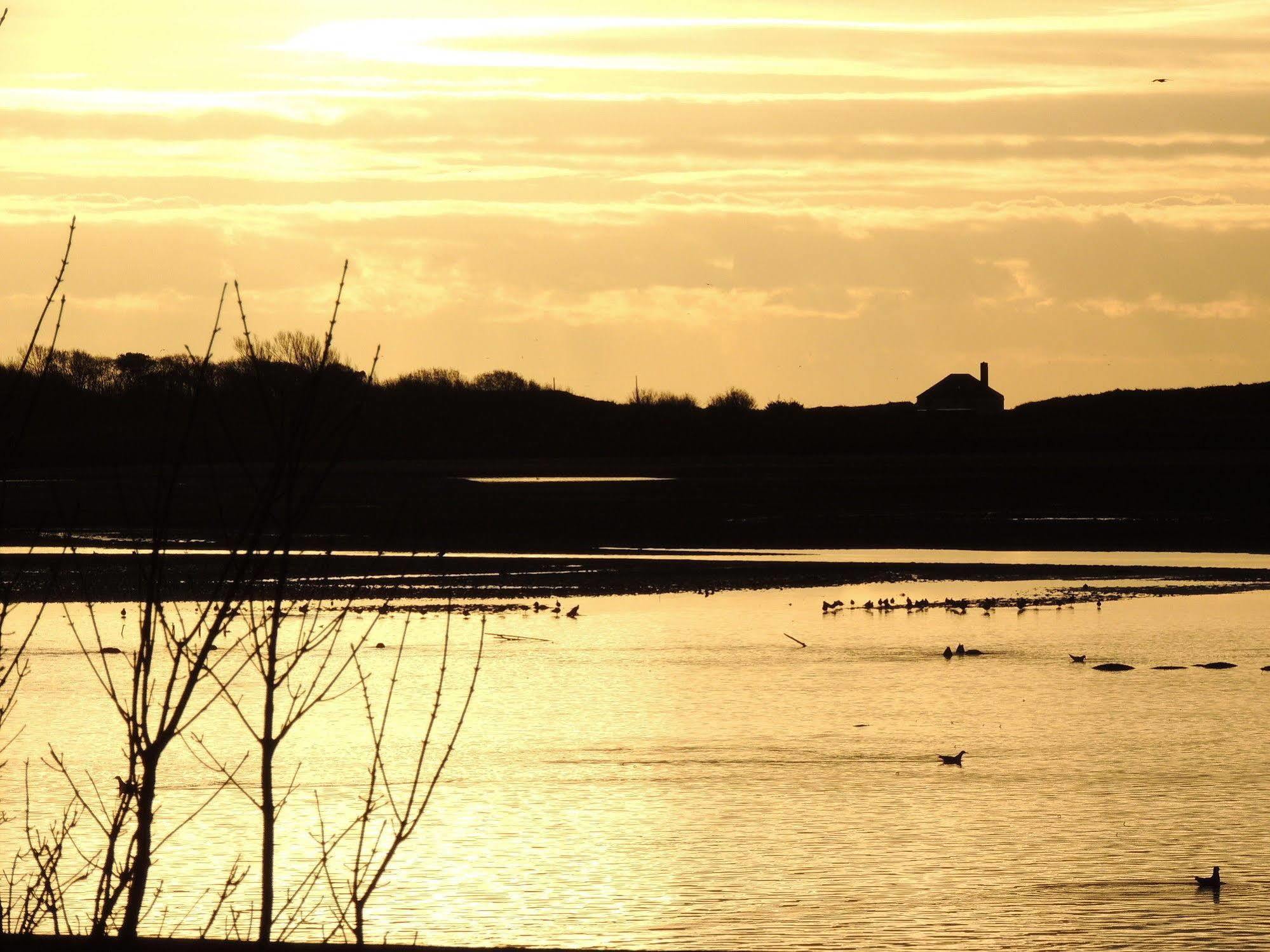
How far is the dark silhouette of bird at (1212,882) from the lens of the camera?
1074cm

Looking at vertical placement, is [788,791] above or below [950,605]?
below

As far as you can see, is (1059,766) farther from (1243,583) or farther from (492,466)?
(492,466)

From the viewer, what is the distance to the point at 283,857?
11.8 metres

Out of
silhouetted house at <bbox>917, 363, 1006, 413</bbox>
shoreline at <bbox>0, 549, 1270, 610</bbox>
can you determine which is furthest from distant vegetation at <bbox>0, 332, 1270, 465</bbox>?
shoreline at <bbox>0, 549, 1270, 610</bbox>

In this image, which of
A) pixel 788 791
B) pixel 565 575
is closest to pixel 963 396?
pixel 565 575

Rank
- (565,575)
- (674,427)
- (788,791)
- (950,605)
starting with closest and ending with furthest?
(788,791) < (950,605) < (565,575) < (674,427)

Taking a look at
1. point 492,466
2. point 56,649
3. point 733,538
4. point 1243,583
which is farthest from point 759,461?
point 56,649

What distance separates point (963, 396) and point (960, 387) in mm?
1212

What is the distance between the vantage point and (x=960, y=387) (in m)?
142

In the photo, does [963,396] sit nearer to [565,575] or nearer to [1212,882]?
[565,575]

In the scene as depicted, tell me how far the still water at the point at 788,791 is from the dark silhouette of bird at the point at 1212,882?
0.34 ft

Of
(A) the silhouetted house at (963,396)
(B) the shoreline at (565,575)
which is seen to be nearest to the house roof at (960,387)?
(A) the silhouetted house at (963,396)

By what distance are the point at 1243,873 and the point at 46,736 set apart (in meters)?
9.94

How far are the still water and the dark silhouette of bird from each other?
10 cm
